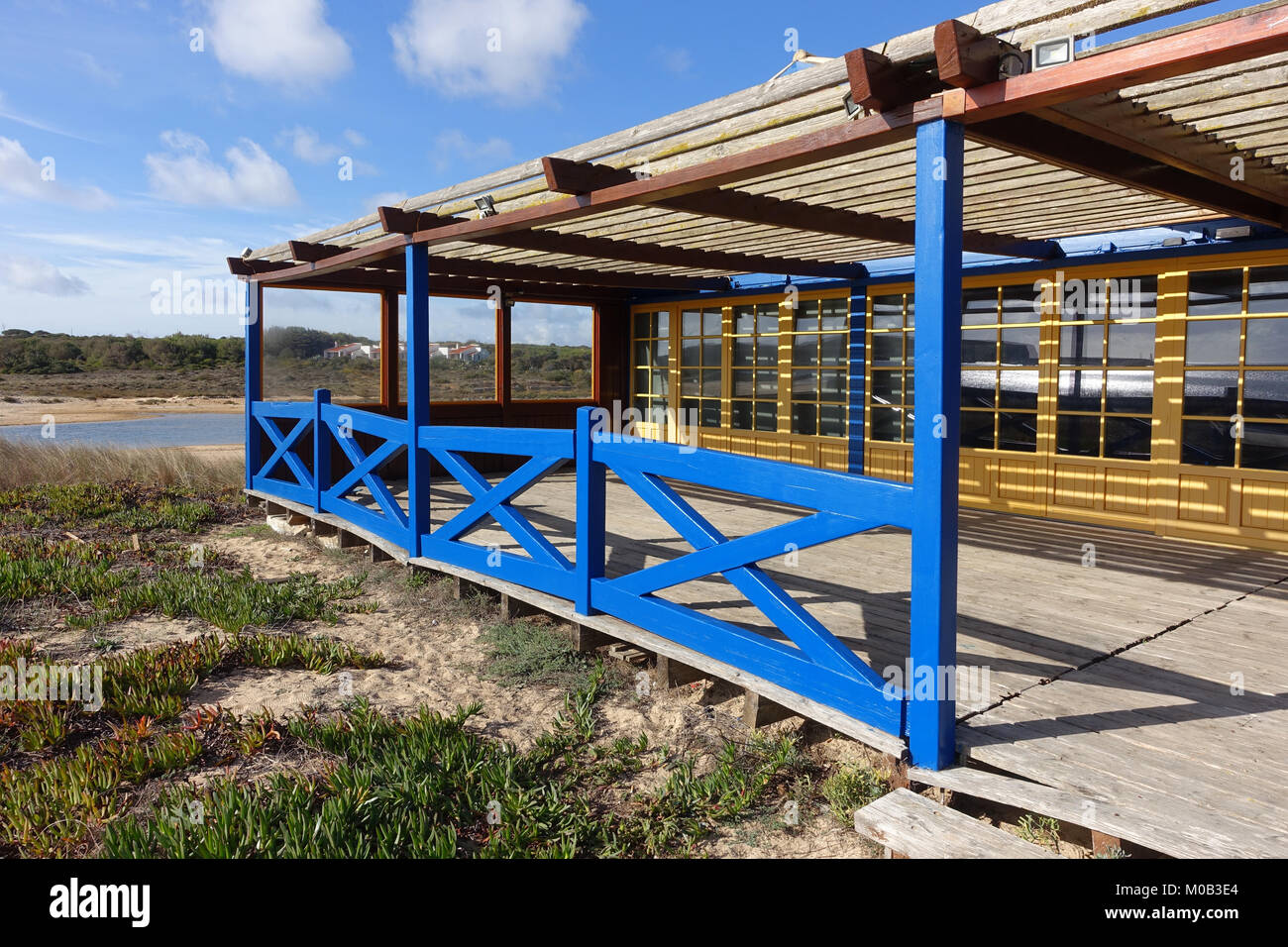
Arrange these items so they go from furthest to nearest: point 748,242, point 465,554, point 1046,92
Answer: point 748,242, point 465,554, point 1046,92

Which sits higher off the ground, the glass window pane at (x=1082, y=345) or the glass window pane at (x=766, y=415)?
the glass window pane at (x=1082, y=345)

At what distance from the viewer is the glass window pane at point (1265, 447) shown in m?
5.85

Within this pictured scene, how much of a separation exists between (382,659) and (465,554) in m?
1.11

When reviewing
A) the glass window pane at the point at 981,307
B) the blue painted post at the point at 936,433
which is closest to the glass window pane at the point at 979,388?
the glass window pane at the point at 981,307

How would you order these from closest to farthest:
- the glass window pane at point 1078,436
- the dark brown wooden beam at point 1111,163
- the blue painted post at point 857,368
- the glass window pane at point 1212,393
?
the dark brown wooden beam at point 1111,163 → the glass window pane at point 1212,393 → the glass window pane at point 1078,436 → the blue painted post at point 857,368

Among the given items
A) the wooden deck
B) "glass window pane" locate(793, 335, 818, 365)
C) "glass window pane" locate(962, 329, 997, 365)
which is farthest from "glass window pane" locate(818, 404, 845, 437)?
the wooden deck

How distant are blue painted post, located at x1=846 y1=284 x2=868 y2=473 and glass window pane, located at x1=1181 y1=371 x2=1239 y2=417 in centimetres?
299

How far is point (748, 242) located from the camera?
22.4 feet

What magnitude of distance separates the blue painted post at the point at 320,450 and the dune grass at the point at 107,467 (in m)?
4.08

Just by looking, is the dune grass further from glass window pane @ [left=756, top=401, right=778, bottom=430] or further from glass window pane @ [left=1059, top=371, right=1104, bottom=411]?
glass window pane @ [left=1059, top=371, right=1104, bottom=411]

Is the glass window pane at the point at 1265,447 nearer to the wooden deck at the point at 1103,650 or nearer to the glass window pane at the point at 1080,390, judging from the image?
the wooden deck at the point at 1103,650
